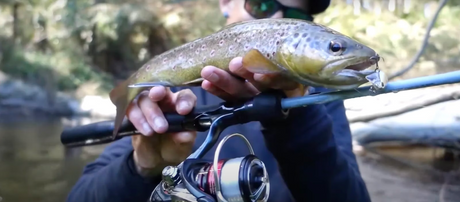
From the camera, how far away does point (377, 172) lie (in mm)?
3385

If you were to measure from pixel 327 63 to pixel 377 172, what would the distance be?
9.28 ft

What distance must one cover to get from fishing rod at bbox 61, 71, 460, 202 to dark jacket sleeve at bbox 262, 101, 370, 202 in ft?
0.28

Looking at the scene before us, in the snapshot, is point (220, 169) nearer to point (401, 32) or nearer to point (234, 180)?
point (234, 180)

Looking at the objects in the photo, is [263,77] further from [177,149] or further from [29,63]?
[29,63]

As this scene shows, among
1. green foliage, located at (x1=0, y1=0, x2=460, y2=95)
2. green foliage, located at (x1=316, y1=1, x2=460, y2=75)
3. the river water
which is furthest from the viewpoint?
green foliage, located at (x1=0, y1=0, x2=460, y2=95)

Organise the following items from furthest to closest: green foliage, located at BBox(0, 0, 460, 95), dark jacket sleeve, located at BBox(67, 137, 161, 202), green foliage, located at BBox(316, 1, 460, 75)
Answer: green foliage, located at BBox(0, 0, 460, 95), green foliage, located at BBox(316, 1, 460, 75), dark jacket sleeve, located at BBox(67, 137, 161, 202)

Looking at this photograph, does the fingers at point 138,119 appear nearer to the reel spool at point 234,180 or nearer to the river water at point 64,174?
the reel spool at point 234,180

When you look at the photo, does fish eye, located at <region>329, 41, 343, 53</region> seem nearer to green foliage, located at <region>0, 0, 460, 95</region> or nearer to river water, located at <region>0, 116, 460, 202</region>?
river water, located at <region>0, 116, 460, 202</region>

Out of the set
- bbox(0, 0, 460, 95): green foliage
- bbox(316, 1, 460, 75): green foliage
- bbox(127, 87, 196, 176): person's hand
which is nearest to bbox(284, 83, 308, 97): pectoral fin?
bbox(127, 87, 196, 176): person's hand

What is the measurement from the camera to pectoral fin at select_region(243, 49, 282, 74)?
805mm

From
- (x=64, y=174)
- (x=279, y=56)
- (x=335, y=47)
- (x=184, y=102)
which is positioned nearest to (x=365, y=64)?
(x=335, y=47)

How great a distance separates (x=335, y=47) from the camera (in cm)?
78

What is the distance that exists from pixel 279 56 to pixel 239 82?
0.09 meters

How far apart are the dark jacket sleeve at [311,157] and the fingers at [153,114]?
0.22m
